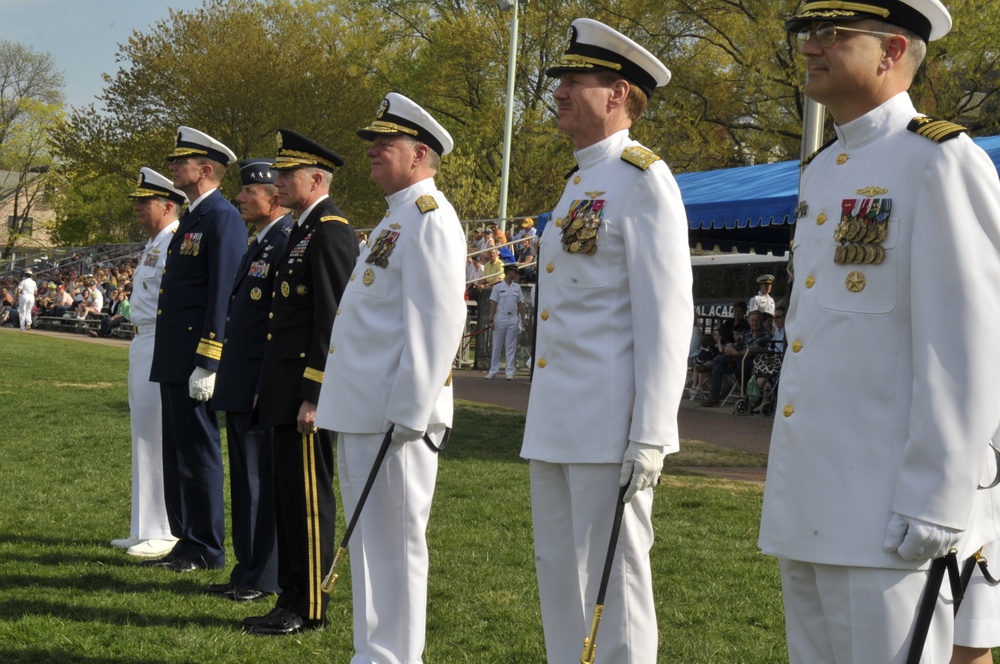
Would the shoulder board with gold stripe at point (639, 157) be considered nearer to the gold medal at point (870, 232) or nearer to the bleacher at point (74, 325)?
the gold medal at point (870, 232)

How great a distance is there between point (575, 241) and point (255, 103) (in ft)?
138

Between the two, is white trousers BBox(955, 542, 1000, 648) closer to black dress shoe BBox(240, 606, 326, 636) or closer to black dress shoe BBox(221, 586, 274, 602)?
black dress shoe BBox(240, 606, 326, 636)

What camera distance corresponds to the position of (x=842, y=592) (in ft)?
9.32

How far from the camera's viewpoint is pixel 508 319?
22344 millimetres

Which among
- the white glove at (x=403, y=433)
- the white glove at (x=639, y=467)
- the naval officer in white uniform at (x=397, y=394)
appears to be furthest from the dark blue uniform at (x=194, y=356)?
the white glove at (x=639, y=467)

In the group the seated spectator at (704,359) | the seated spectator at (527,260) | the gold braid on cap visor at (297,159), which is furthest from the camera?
the seated spectator at (527,260)

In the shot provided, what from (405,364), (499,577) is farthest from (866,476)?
(499,577)

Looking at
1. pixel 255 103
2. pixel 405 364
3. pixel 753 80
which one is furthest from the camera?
pixel 255 103

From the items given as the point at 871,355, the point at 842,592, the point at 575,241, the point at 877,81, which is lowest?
the point at 842,592

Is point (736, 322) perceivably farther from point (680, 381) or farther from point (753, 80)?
point (680, 381)

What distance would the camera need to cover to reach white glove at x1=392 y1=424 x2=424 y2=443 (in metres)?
4.76

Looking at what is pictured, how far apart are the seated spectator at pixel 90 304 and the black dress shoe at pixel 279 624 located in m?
32.1

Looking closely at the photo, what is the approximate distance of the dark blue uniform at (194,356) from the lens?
23.6 ft

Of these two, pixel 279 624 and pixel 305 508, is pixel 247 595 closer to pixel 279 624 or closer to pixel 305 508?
pixel 279 624
